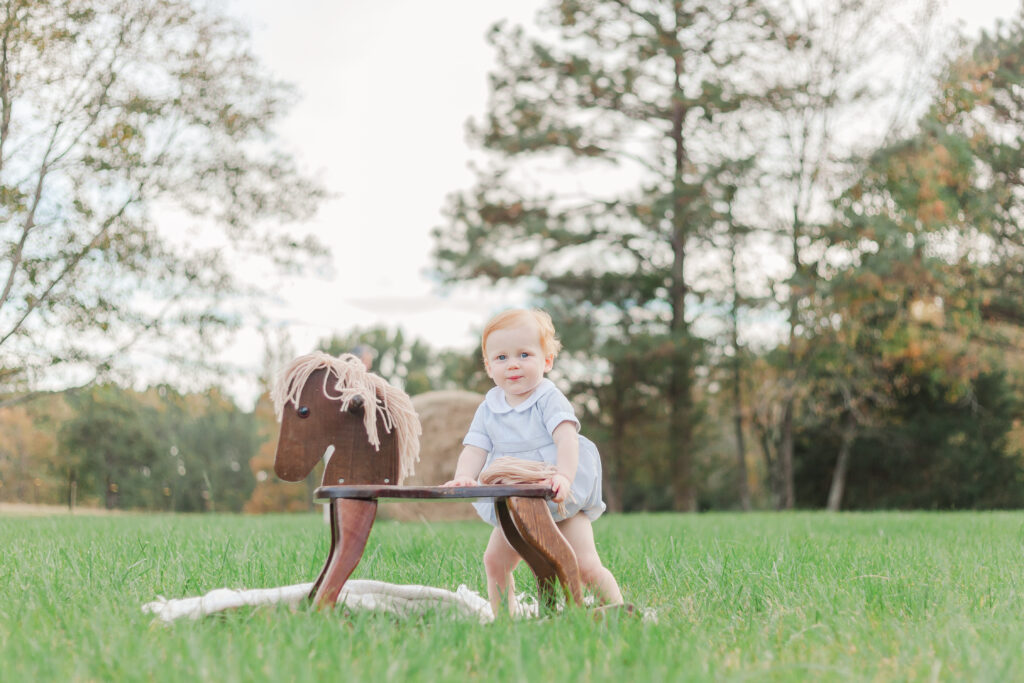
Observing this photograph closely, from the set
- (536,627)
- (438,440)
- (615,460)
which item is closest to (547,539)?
(536,627)

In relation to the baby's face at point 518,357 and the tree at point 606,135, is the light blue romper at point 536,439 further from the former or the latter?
the tree at point 606,135

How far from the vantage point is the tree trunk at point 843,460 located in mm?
20625

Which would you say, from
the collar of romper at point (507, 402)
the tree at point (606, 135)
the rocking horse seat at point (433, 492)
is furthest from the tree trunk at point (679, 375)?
the rocking horse seat at point (433, 492)

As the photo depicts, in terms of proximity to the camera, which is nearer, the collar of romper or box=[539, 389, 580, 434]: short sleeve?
box=[539, 389, 580, 434]: short sleeve

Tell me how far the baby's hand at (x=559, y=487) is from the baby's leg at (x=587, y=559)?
1.01 ft

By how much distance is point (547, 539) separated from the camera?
3137 millimetres

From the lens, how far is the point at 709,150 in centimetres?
1919

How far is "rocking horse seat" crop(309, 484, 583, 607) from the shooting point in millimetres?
2986

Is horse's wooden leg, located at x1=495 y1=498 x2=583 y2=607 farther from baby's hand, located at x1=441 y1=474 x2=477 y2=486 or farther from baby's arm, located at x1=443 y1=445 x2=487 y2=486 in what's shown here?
baby's arm, located at x1=443 y1=445 x2=487 y2=486

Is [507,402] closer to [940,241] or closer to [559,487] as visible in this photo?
[559,487]

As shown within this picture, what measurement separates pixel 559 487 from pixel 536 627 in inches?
19.6

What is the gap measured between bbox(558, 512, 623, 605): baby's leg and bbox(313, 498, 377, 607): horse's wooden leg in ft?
2.68

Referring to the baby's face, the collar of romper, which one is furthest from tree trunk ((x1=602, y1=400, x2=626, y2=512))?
the baby's face

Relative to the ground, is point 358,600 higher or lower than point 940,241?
lower
